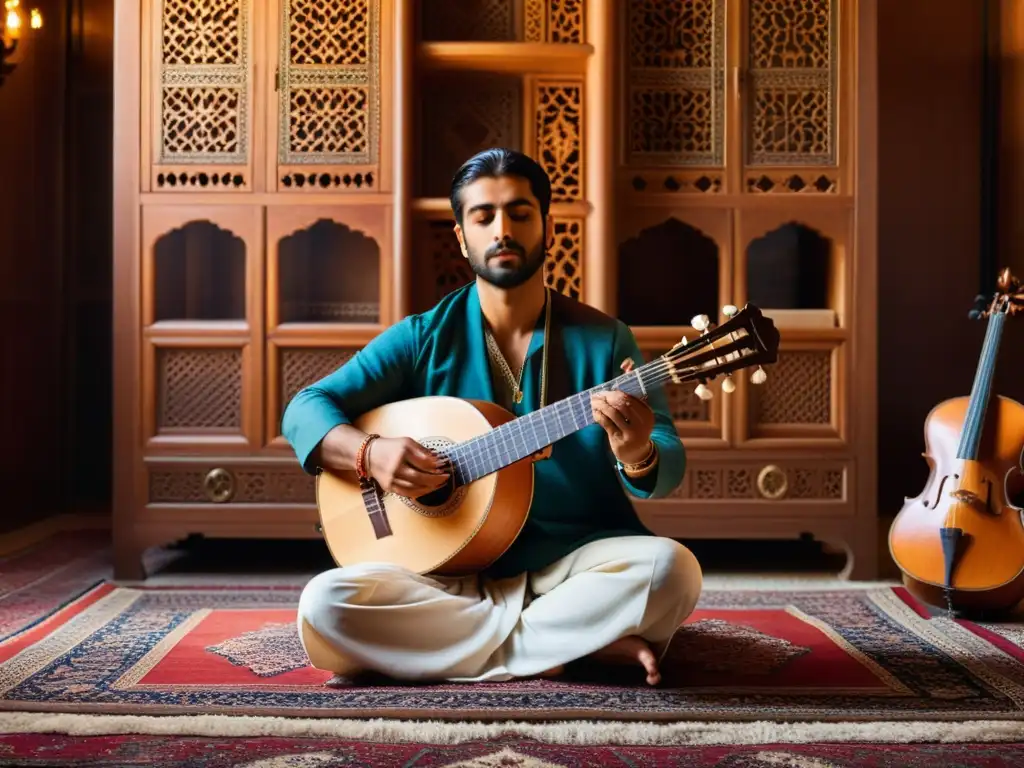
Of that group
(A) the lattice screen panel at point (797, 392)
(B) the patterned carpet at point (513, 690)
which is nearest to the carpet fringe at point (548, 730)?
(B) the patterned carpet at point (513, 690)

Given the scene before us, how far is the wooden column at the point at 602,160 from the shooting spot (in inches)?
143

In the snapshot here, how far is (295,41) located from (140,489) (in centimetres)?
170

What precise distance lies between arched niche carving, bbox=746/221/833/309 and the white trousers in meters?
2.13

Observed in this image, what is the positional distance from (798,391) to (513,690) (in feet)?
6.28

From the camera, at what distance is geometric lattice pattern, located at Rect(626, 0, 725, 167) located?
3713 mm

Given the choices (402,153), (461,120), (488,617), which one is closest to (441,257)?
(402,153)

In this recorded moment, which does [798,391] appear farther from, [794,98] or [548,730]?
[548,730]

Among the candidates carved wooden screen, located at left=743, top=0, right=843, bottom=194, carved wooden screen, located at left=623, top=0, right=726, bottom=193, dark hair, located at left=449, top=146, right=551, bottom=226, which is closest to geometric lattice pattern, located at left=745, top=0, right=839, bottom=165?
carved wooden screen, located at left=743, top=0, right=843, bottom=194

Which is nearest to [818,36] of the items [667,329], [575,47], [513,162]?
[575,47]

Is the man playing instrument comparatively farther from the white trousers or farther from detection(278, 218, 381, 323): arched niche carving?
detection(278, 218, 381, 323): arched niche carving

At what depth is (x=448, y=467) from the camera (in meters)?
2.29

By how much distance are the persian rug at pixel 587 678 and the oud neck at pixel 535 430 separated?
19.7 inches

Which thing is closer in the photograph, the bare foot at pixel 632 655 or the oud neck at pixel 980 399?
the bare foot at pixel 632 655

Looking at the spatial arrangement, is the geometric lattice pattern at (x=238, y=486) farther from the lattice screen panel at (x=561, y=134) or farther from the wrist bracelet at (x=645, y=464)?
the wrist bracelet at (x=645, y=464)
